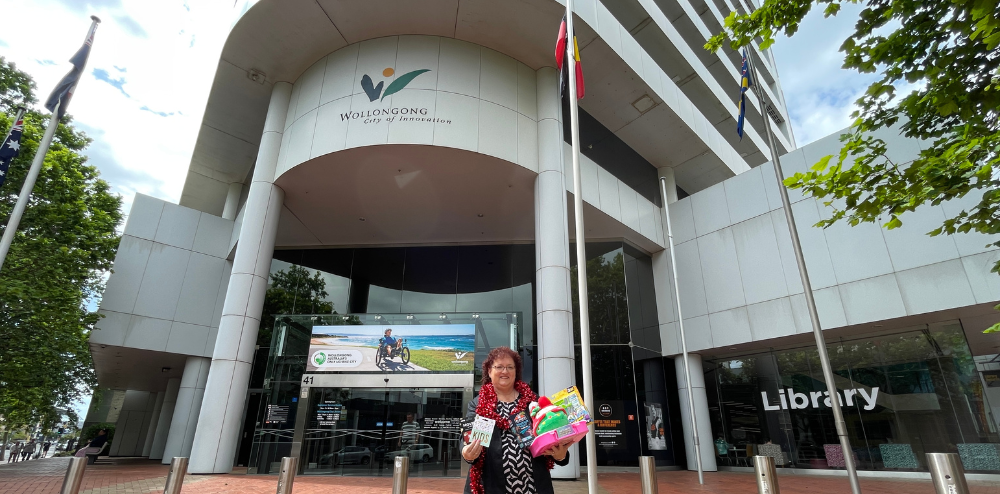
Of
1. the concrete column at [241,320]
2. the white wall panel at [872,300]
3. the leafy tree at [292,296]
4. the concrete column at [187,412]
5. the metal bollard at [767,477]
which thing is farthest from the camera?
the leafy tree at [292,296]

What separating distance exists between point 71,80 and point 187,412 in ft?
37.2

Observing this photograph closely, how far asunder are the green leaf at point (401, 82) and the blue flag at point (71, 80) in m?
6.91

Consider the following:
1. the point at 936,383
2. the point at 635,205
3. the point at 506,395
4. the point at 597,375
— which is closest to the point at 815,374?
the point at 936,383

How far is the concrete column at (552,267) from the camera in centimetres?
1170

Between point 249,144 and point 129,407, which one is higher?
point 249,144

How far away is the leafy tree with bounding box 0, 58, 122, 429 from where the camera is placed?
1405 cm

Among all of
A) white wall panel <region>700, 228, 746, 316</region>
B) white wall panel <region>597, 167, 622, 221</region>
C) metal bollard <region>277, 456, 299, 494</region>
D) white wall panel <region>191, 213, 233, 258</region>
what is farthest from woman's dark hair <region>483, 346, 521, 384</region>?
white wall panel <region>191, 213, 233, 258</region>

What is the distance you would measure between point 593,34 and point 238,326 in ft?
40.7

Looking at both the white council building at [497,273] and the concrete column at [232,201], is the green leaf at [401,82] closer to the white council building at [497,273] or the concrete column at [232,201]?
the white council building at [497,273]

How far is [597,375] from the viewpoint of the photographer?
1519cm

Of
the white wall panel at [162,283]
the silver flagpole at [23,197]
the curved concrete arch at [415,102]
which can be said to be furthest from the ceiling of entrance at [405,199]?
the silver flagpole at [23,197]

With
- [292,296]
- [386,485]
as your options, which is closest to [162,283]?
[292,296]

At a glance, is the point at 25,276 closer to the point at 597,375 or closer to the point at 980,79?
the point at 597,375

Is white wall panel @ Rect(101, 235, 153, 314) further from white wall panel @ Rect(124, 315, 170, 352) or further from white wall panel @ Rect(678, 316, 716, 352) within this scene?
white wall panel @ Rect(678, 316, 716, 352)
